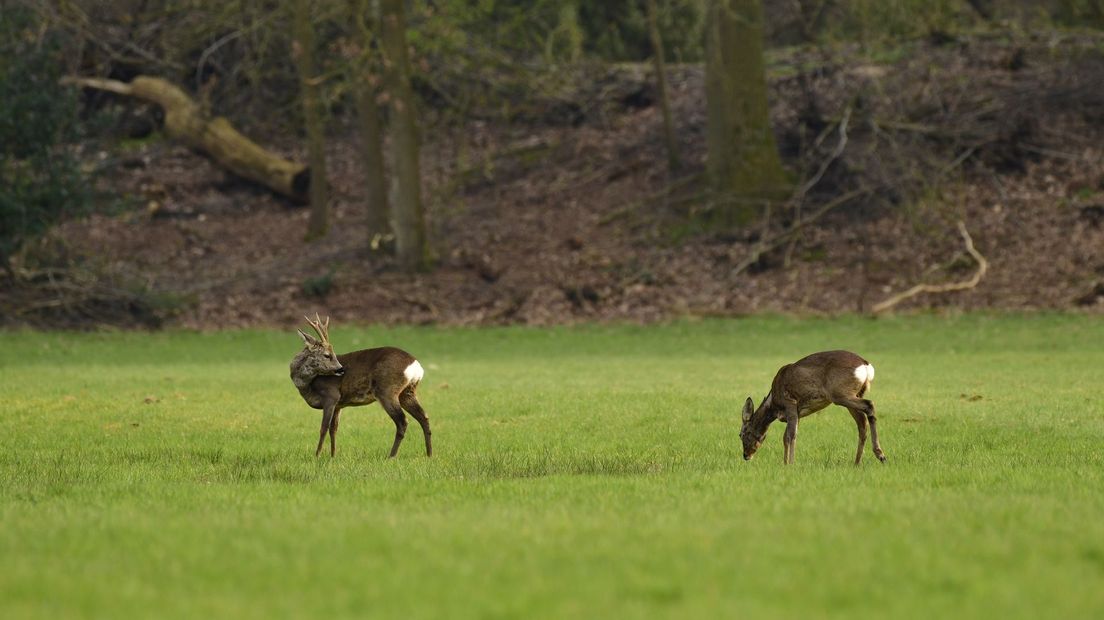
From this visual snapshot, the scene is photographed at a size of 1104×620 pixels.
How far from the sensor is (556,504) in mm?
9211

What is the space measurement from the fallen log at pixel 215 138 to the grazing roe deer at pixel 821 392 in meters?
28.7

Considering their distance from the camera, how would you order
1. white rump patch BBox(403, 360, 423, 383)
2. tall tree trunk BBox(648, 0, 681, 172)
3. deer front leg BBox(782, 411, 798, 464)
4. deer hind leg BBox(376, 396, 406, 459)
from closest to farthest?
deer front leg BBox(782, 411, 798, 464) < white rump patch BBox(403, 360, 423, 383) < deer hind leg BBox(376, 396, 406, 459) < tall tree trunk BBox(648, 0, 681, 172)

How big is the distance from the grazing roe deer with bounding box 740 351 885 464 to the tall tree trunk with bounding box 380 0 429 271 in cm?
2036

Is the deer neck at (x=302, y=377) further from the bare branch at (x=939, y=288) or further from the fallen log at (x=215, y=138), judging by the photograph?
the fallen log at (x=215, y=138)

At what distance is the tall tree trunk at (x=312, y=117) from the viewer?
33062 mm

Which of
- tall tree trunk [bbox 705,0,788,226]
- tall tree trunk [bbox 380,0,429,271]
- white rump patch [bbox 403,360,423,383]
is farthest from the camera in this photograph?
tall tree trunk [bbox 705,0,788,226]

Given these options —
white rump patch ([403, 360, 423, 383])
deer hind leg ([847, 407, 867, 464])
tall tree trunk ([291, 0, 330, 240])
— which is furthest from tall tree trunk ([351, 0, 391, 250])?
deer hind leg ([847, 407, 867, 464])

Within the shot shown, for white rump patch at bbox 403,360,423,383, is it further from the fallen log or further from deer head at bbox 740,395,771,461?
the fallen log

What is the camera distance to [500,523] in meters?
8.34

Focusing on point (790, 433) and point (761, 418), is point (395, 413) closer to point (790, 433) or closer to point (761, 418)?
point (761, 418)

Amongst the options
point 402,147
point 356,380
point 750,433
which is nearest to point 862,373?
point 750,433

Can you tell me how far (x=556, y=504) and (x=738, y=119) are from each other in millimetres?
24243

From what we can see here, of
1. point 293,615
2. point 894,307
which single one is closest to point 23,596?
point 293,615

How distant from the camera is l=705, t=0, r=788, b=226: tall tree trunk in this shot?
1267 inches
